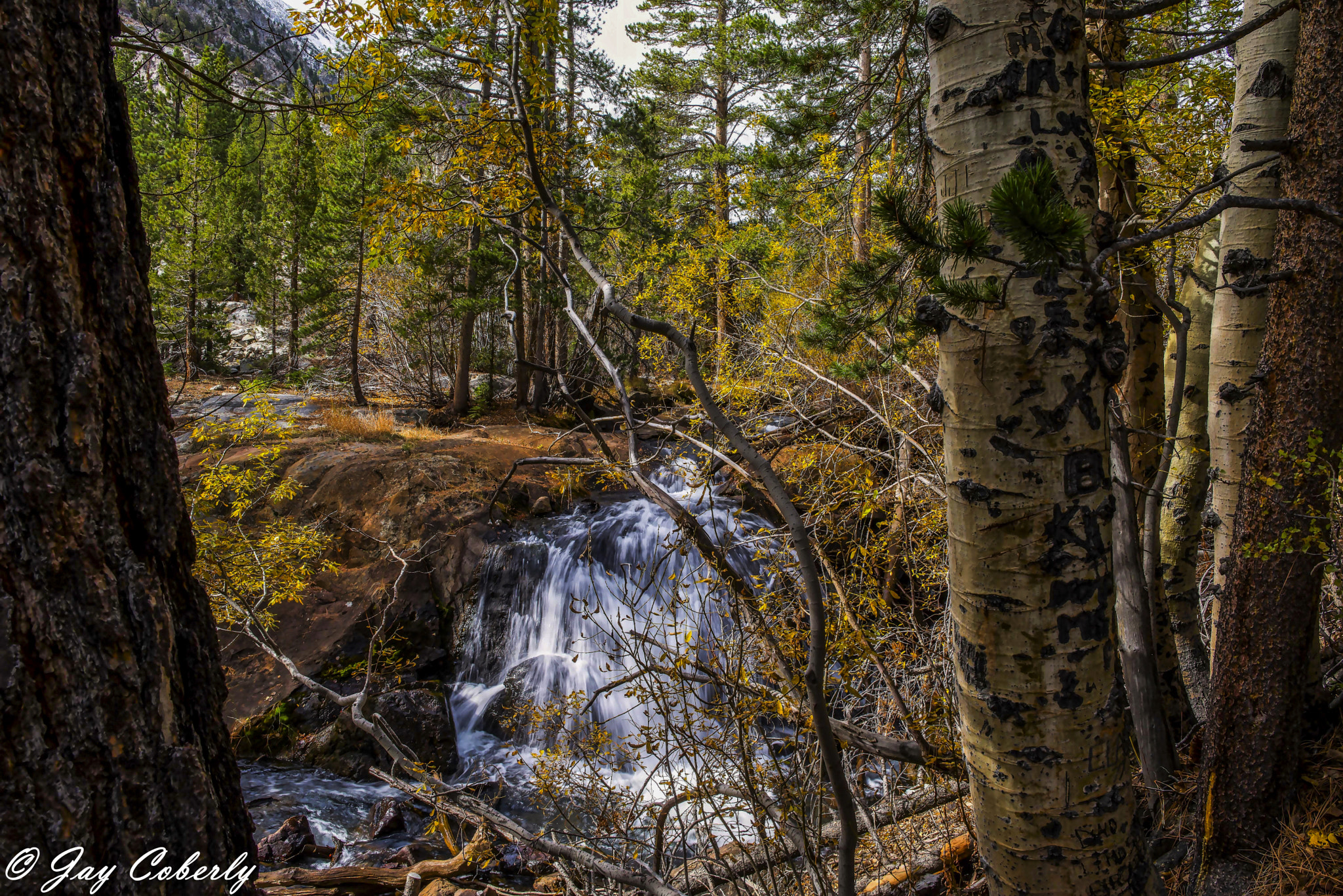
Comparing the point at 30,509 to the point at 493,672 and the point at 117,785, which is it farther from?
the point at 493,672

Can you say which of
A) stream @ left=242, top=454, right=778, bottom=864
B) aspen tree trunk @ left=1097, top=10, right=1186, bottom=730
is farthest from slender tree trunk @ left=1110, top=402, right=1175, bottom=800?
stream @ left=242, top=454, right=778, bottom=864

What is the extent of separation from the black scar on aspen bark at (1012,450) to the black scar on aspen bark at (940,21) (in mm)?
867

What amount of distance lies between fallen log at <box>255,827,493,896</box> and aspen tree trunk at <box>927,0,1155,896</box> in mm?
3229

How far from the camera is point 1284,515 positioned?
6.88 feet

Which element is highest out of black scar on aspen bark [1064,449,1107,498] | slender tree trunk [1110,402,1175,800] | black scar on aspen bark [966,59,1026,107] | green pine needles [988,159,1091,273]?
black scar on aspen bark [966,59,1026,107]

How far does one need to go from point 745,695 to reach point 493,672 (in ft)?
17.3

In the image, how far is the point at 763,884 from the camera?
7.43ft

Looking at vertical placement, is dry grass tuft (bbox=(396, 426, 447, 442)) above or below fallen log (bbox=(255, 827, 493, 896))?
above

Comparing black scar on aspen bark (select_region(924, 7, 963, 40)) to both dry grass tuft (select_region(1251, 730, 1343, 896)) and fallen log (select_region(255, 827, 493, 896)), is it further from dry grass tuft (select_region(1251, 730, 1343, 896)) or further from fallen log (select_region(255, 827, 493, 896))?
fallen log (select_region(255, 827, 493, 896))

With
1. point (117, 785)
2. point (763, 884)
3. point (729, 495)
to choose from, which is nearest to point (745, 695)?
point (763, 884)

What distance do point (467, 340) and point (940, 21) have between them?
13359 millimetres

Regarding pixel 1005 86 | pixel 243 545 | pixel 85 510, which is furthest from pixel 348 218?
pixel 1005 86

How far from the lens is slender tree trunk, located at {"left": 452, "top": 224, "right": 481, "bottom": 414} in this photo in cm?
1277

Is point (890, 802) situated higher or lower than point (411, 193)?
lower
